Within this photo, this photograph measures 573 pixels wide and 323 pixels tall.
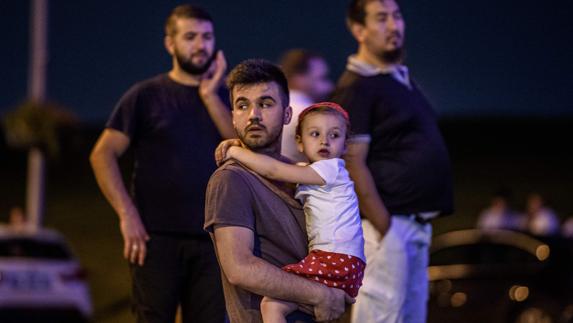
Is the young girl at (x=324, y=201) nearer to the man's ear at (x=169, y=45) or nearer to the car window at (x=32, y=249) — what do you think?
the man's ear at (x=169, y=45)

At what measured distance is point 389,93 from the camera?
630 cm

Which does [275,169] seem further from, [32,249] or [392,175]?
[32,249]

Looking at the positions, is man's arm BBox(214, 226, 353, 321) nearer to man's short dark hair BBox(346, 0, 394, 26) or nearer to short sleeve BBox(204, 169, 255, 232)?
short sleeve BBox(204, 169, 255, 232)

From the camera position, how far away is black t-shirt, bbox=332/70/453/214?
6.28 m

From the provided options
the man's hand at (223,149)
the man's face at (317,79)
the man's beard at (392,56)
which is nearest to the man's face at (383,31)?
the man's beard at (392,56)

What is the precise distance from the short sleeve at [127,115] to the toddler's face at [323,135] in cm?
195

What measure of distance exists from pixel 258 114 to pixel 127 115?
6.62 feet

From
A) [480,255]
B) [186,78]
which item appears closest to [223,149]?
[186,78]

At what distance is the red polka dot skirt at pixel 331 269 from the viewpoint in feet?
13.8

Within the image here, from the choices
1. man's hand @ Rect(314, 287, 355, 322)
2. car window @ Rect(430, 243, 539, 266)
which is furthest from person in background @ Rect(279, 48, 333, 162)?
car window @ Rect(430, 243, 539, 266)

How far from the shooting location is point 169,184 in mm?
6129

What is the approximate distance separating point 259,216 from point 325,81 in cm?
413

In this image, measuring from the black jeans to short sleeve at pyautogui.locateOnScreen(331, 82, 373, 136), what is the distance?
1025mm

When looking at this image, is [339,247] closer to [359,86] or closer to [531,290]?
[359,86]
